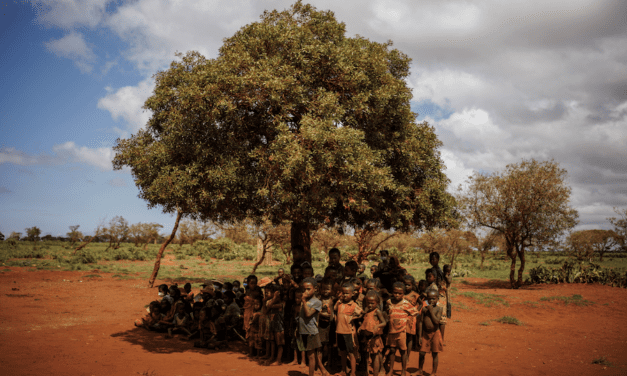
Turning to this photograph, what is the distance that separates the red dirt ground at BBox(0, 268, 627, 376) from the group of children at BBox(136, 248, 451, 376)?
0.51 m

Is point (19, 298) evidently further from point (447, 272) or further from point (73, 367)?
point (447, 272)

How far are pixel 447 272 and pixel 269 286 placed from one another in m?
3.99

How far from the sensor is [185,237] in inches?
2379

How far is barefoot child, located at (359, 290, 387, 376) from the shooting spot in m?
6.59

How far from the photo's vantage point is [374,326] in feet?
21.6

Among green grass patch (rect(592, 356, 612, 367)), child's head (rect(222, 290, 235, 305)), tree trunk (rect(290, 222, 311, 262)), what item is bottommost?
green grass patch (rect(592, 356, 612, 367))

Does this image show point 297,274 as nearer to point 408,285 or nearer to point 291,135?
point 408,285

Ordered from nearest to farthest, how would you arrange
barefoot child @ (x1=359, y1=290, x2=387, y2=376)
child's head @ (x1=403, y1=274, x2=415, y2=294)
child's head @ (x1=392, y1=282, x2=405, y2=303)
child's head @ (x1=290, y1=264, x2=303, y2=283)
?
barefoot child @ (x1=359, y1=290, x2=387, y2=376) → child's head @ (x1=392, y1=282, x2=405, y2=303) → child's head @ (x1=403, y1=274, x2=415, y2=294) → child's head @ (x1=290, y1=264, x2=303, y2=283)

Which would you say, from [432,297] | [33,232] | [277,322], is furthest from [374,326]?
[33,232]

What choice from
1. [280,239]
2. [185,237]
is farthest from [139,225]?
[280,239]

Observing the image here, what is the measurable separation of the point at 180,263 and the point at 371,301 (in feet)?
110

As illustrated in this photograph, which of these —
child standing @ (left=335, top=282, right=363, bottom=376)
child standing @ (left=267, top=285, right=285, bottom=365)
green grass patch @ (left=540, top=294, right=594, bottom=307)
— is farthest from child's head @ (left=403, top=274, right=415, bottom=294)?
green grass patch @ (left=540, top=294, right=594, bottom=307)

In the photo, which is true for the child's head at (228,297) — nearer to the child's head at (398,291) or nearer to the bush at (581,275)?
the child's head at (398,291)

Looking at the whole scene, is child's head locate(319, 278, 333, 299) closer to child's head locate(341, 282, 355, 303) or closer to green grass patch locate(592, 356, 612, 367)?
child's head locate(341, 282, 355, 303)
